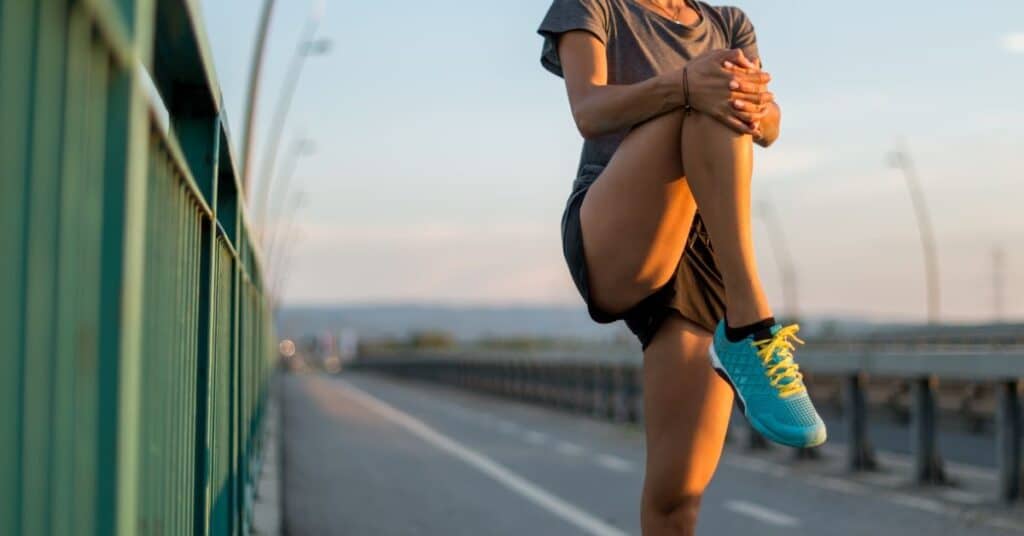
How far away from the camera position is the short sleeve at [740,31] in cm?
386

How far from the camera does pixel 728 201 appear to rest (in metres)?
3.13

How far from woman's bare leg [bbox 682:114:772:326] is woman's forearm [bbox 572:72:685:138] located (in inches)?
2.6

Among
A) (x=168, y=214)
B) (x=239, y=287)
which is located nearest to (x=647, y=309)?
(x=168, y=214)

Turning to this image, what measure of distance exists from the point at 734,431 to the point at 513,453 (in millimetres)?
2510

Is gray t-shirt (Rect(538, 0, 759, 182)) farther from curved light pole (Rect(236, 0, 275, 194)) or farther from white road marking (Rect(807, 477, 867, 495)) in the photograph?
curved light pole (Rect(236, 0, 275, 194))

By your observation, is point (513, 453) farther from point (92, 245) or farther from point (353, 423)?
point (92, 245)

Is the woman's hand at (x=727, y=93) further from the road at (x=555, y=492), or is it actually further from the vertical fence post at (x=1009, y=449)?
the vertical fence post at (x=1009, y=449)

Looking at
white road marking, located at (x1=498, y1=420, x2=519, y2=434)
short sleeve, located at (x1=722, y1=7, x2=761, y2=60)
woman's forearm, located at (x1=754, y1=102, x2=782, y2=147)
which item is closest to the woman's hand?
woman's forearm, located at (x1=754, y1=102, x2=782, y2=147)

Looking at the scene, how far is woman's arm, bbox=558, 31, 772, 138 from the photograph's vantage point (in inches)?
121

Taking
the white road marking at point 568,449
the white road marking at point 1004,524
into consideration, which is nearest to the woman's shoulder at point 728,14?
the white road marking at point 1004,524

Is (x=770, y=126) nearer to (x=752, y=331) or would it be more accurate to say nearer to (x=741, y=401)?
(x=752, y=331)

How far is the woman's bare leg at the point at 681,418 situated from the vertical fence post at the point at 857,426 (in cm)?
1015

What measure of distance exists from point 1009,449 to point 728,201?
7707 millimetres

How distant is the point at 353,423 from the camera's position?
23.0 meters
